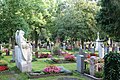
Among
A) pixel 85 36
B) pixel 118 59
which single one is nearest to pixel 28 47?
pixel 118 59

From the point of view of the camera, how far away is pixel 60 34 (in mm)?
46531

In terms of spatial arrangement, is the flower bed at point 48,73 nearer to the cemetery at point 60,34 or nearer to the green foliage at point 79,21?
the cemetery at point 60,34

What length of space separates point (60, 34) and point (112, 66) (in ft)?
118

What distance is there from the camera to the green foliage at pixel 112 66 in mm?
10469

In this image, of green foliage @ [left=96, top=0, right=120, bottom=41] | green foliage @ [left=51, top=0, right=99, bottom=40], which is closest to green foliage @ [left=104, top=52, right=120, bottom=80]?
green foliage @ [left=96, top=0, right=120, bottom=41]

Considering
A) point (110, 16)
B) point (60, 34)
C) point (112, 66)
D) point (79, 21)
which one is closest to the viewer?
point (112, 66)

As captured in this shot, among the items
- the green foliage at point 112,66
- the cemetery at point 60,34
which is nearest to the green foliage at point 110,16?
the cemetery at point 60,34

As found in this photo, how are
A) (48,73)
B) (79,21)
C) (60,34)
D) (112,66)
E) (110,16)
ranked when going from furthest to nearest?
1. (60,34)
2. (79,21)
3. (110,16)
4. (48,73)
5. (112,66)

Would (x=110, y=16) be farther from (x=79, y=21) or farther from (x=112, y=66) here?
(x=112, y=66)

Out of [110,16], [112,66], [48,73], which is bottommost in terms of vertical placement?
[48,73]

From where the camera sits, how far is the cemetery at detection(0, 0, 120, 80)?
50.2ft

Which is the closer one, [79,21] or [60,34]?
[79,21]

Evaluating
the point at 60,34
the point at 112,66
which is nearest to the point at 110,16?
the point at 112,66

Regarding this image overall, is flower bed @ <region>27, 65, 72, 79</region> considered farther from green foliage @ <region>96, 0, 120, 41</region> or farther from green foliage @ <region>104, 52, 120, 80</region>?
green foliage @ <region>96, 0, 120, 41</region>
